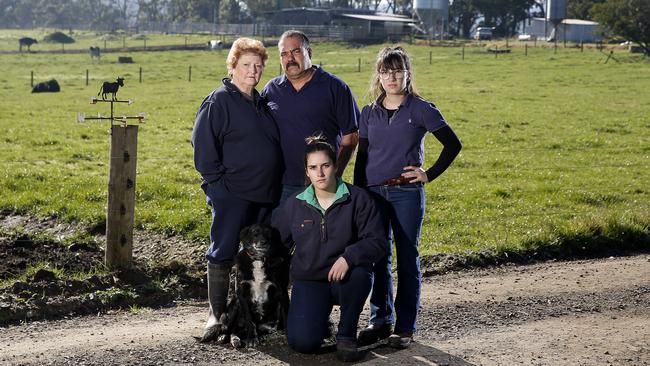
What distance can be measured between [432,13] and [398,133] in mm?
90525

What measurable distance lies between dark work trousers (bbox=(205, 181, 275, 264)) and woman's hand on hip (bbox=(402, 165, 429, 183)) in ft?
3.69

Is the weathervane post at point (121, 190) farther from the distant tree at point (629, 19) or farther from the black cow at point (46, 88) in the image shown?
the distant tree at point (629, 19)

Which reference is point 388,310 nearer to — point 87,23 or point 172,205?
point 172,205

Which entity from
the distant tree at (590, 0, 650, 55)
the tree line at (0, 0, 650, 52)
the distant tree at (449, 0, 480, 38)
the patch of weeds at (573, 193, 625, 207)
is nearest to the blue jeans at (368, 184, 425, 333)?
the patch of weeds at (573, 193, 625, 207)

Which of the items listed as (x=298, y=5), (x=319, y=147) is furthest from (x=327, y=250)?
(x=298, y=5)

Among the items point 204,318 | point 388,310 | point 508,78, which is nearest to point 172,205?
point 204,318

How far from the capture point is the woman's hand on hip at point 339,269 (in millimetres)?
7211

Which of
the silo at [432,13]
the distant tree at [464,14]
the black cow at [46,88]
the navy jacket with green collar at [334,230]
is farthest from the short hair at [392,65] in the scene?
the distant tree at [464,14]

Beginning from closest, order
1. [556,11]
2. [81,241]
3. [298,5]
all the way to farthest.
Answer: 1. [81,241]
2. [556,11]
3. [298,5]

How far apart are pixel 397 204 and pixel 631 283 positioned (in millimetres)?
3193

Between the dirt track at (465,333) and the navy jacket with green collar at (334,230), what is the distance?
676 mm

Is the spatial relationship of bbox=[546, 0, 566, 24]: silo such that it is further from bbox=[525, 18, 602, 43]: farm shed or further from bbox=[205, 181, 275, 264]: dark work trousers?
bbox=[205, 181, 275, 264]: dark work trousers

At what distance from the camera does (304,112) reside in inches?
304

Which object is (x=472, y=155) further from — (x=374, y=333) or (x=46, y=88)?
(x=46, y=88)
